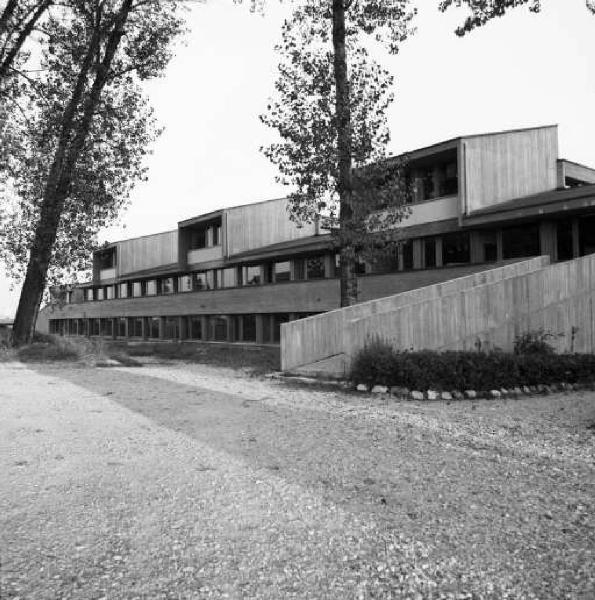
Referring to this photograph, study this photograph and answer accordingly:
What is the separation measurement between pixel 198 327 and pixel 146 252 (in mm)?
12821

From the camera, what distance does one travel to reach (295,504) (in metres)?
4.19

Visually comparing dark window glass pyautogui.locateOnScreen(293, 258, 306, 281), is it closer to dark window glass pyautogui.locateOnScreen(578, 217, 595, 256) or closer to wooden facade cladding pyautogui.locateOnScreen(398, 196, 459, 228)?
wooden facade cladding pyautogui.locateOnScreen(398, 196, 459, 228)

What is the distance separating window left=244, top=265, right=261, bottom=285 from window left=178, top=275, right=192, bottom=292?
685 cm

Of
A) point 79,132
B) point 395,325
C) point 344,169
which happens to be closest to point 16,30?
point 79,132

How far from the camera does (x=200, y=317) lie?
112 ft

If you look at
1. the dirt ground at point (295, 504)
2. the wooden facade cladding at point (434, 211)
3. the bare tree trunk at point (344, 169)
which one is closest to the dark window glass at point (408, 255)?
the wooden facade cladding at point (434, 211)

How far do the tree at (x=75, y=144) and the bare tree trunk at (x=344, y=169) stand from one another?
9.34 meters

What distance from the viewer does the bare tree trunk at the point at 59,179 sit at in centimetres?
1970

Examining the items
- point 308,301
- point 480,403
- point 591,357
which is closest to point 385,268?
point 308,301

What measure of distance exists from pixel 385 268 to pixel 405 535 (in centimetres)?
1962

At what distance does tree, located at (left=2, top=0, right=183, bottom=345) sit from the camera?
20.1 m

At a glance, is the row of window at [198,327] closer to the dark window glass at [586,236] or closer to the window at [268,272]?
the window at [268,272]

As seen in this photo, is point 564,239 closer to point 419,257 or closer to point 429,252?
point 429,252

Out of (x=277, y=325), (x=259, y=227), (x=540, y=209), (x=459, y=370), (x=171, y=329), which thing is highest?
(x=259, y=227)
